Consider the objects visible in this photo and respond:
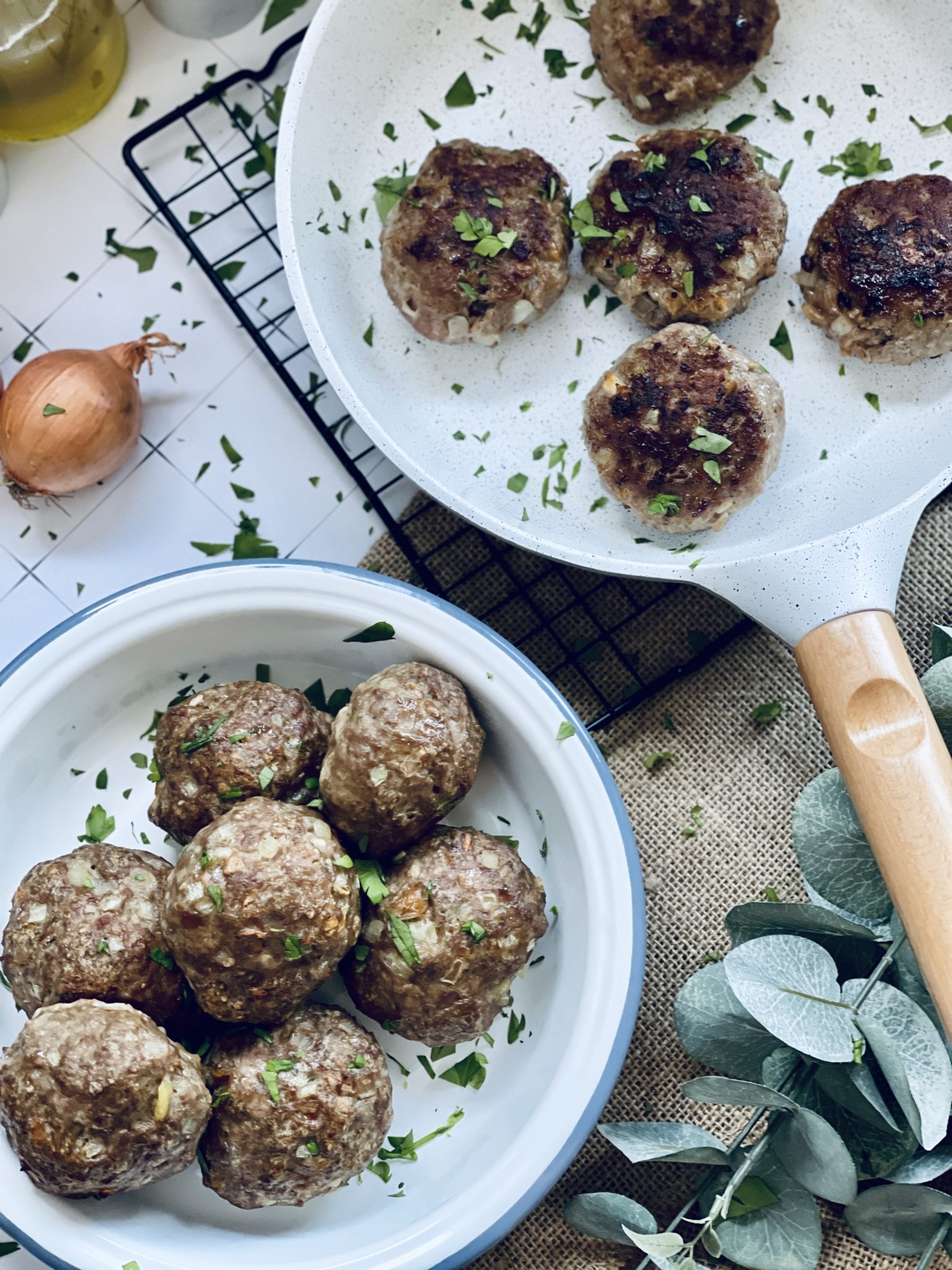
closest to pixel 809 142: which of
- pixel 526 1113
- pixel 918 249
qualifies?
pixel 918 249

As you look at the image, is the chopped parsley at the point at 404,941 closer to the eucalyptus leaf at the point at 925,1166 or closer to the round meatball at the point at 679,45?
the eucalyptus leaf at the point at 925,1166

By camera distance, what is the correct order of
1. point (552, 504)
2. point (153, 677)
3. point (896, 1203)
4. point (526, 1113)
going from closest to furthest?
point (896, 1203), point (526, 1113), point (153, 677), point (552, 504)

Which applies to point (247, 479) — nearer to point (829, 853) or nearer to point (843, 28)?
point (829, 853)

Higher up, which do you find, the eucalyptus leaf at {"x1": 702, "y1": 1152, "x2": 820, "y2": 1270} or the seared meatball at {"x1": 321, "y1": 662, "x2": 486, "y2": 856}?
the seared meatball at {"x1": 321, "y1": 662, "x2": 486, "y2": 856}

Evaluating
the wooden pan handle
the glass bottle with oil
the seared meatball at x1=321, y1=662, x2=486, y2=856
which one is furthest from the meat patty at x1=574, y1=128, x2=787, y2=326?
the glass bottle with oil

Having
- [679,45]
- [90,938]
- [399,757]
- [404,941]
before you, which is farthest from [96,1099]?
[679,45]

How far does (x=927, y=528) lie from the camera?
7.84 ft

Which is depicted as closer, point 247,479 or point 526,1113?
point 526,1113

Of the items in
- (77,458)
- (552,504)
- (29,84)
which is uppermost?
(29,84)

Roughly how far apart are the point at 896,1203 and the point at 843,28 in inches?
90.6

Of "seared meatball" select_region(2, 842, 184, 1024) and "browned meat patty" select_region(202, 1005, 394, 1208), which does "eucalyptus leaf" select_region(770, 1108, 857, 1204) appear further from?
"seared meatball" select_region(2, 842, 184, 1024)

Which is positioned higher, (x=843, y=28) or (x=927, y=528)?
(x=843, y=28)

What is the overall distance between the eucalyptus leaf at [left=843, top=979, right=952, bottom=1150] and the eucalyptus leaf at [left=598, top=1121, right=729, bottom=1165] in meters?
0.35

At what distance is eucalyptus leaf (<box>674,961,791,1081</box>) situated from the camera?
6.72ft
